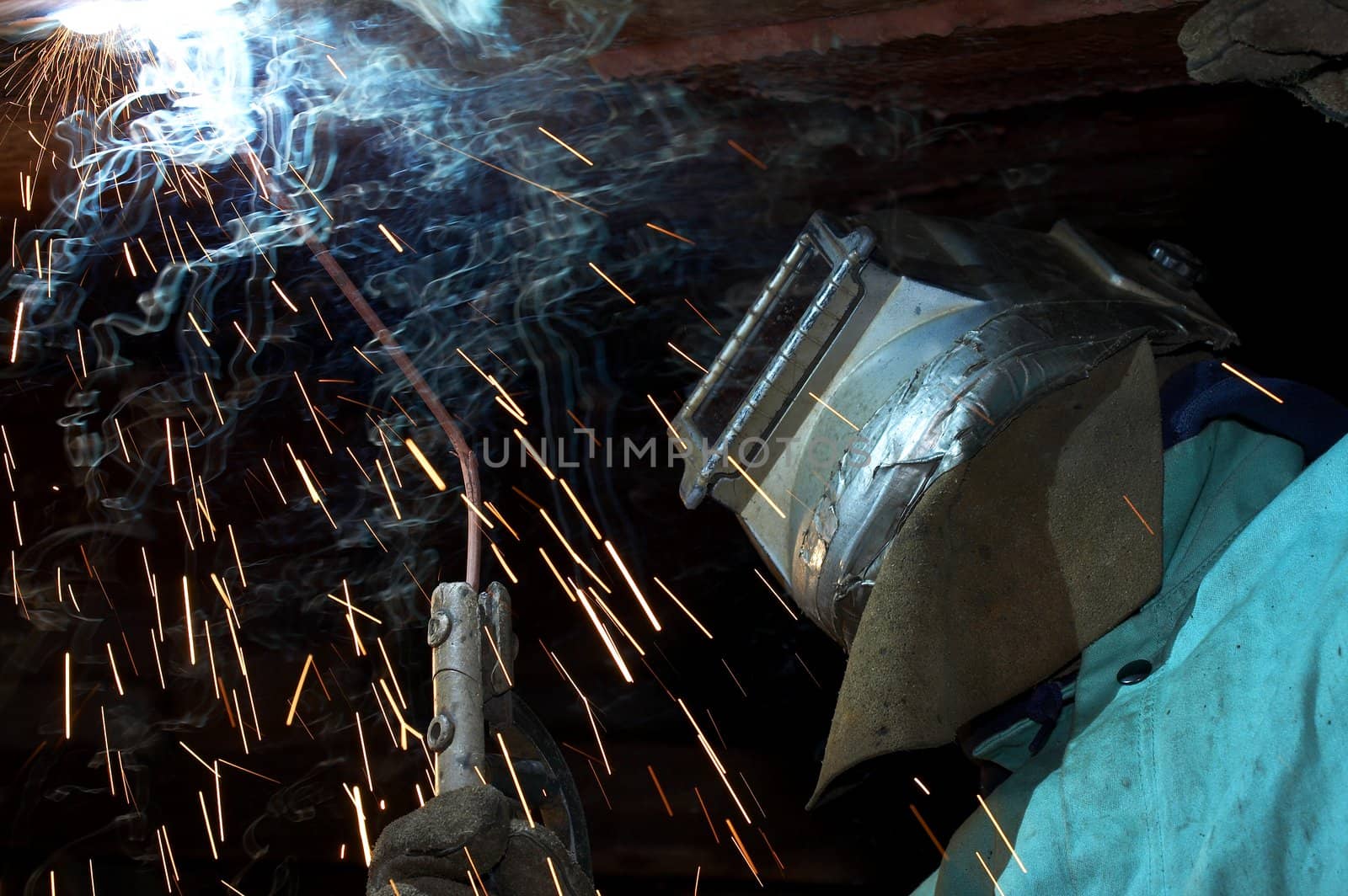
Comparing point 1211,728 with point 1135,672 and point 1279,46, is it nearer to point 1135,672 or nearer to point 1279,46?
point 1135,672

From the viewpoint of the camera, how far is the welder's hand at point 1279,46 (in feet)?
4.20

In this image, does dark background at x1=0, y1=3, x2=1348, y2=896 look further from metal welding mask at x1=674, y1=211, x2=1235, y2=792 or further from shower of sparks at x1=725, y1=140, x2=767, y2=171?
metal welding mask at x1=674, y1=211, x2=1235, y2=792

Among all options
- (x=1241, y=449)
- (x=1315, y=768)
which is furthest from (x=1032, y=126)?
(x=1315, y=768)

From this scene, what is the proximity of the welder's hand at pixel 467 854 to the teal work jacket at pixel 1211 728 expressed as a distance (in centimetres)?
74

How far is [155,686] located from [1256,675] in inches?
155

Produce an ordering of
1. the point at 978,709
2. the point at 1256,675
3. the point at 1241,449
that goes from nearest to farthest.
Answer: the point at 1256,675 < the point at 978,709 < the point at 1241,449

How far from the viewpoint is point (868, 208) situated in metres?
2.69

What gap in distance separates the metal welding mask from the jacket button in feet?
0.28

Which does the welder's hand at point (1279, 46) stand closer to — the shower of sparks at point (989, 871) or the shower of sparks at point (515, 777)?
the shower of sparks at point (989, 871)

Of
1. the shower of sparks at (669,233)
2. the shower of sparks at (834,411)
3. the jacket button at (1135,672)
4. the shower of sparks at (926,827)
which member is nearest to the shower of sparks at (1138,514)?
the jacket button at (1135,672)

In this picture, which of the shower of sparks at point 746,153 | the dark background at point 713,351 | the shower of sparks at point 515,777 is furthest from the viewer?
the shower of sparks at point 746,153

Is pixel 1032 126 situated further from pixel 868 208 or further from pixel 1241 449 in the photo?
pixel 1241 449

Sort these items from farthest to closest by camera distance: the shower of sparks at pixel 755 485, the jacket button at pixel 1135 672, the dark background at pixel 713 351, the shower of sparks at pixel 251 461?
the shower of sparks at pixel 251 461 < the dark background at pixel 713 351 < the shower of sparks at pixel 755 485 < the jacket button at pixel 1135 672

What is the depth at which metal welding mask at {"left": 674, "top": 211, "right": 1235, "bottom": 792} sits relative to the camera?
1.64 metres
